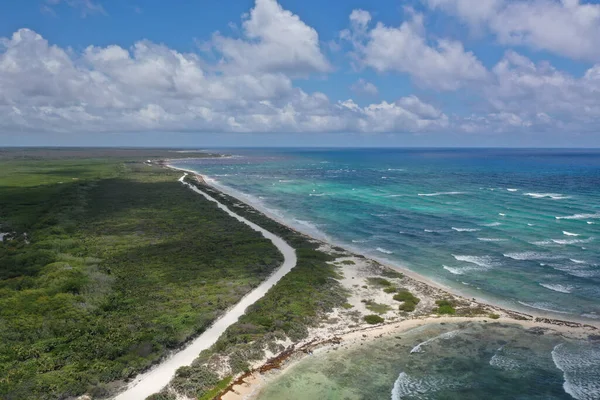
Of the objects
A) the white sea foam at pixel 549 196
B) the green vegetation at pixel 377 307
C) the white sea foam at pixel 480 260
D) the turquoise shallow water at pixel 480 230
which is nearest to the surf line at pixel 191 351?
the green vegetation at pixel 377 307

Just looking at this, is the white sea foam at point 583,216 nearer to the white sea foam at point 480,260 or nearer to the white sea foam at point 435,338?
the white sea foam at point 480,260

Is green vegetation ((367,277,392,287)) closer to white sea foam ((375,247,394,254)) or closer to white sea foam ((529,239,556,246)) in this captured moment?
white sea foam ((375,247,394,254))

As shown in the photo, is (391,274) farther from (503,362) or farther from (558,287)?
(503,362)

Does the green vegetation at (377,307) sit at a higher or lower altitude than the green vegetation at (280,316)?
lower

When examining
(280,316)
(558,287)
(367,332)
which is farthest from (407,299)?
(558,287)

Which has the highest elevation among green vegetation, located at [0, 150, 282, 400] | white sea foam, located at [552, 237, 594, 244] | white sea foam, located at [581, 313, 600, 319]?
white sea foam, located at [552, 237, 594, 244]

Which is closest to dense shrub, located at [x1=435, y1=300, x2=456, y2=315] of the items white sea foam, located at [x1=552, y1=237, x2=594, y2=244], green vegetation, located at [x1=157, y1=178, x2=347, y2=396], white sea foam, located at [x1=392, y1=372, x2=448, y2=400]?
green vegetation, located at [x1=157, y1=178, x2=347, y2=396]

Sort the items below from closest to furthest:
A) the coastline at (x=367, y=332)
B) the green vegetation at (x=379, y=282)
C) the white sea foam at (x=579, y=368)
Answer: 1. the white sea foam at (x=579, y=368)
2. the coastline at (x=367, y=332)
3. the green vegetation at (x=379, y=282)
